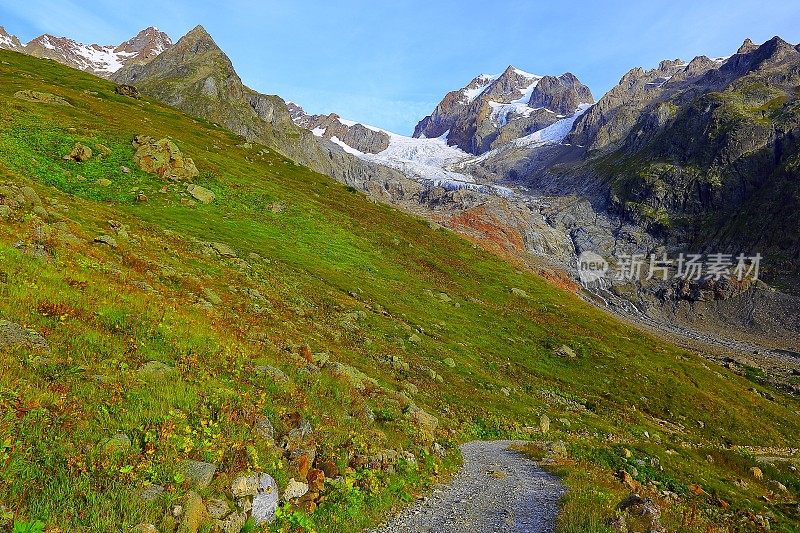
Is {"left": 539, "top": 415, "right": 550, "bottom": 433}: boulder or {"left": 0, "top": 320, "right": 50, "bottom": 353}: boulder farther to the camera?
{"left": 539, "top": 415, "right": 550, "bottom": 433}: boulder

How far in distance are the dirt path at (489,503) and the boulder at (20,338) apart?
975cm

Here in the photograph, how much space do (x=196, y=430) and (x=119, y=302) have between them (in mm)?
7389

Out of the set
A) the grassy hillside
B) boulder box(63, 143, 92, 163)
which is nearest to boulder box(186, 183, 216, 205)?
the grassy hillside

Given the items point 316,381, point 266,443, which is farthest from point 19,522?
point 316,381

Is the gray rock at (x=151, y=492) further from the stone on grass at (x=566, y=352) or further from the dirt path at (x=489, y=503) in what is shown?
the stone on grass at (x=566, y=352)

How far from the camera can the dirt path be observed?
12.0 meters

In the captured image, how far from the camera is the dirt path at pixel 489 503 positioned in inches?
473

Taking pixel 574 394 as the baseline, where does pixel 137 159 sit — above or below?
above

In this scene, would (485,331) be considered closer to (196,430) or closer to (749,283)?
(196,430)

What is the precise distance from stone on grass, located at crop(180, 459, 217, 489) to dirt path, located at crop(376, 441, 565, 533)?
4.63 metres

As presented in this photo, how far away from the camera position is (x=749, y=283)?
17362 cm

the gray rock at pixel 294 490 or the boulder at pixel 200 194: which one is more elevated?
the boulder at pixel 200 194

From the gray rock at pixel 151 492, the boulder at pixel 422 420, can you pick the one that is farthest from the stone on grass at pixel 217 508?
the boulder at pixel 422 420

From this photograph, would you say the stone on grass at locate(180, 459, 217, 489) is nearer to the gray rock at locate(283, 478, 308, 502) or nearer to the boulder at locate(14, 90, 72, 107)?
the gray rock at locate(283, 478, 308, 502)
